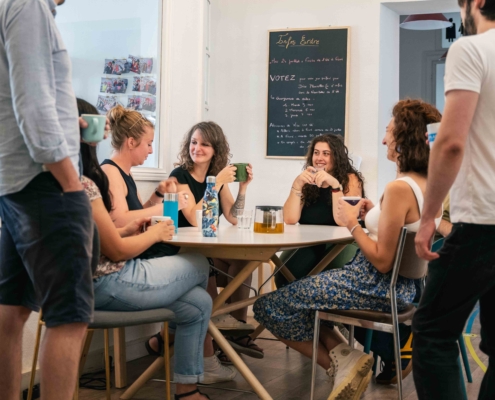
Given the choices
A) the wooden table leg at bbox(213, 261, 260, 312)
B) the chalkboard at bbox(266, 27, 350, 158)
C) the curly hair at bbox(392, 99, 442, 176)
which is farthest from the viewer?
the chalkboard at bbox(266, 27, 350, 158)

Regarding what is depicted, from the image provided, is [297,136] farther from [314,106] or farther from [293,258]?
[293,258]

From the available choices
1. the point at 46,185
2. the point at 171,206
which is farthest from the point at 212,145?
the point at 46,185

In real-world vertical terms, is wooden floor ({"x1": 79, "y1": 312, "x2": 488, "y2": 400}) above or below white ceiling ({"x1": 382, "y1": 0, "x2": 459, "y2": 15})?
below

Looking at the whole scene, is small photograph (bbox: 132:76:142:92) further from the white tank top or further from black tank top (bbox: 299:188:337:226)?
the white tank top

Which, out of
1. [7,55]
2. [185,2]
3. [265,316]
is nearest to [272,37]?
[185,2]

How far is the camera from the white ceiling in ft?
14.2

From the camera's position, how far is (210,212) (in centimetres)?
253

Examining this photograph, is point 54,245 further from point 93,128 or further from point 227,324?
point 227,324

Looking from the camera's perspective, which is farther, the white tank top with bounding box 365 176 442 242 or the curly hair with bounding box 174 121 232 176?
the curly hair with bounding box 174 121 232 176

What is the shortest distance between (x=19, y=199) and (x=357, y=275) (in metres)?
1.28

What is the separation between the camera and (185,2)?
12.3 ft

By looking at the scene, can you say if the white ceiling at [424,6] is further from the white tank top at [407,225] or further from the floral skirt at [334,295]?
the floral skirt at [334,295]

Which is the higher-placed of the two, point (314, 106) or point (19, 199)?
point (314, 106)

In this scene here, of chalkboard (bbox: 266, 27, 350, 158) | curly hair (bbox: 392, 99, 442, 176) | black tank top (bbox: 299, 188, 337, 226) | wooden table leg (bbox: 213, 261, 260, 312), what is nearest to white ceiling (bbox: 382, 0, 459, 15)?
chalkboard (bbox: 266, 27, 350, 158)
